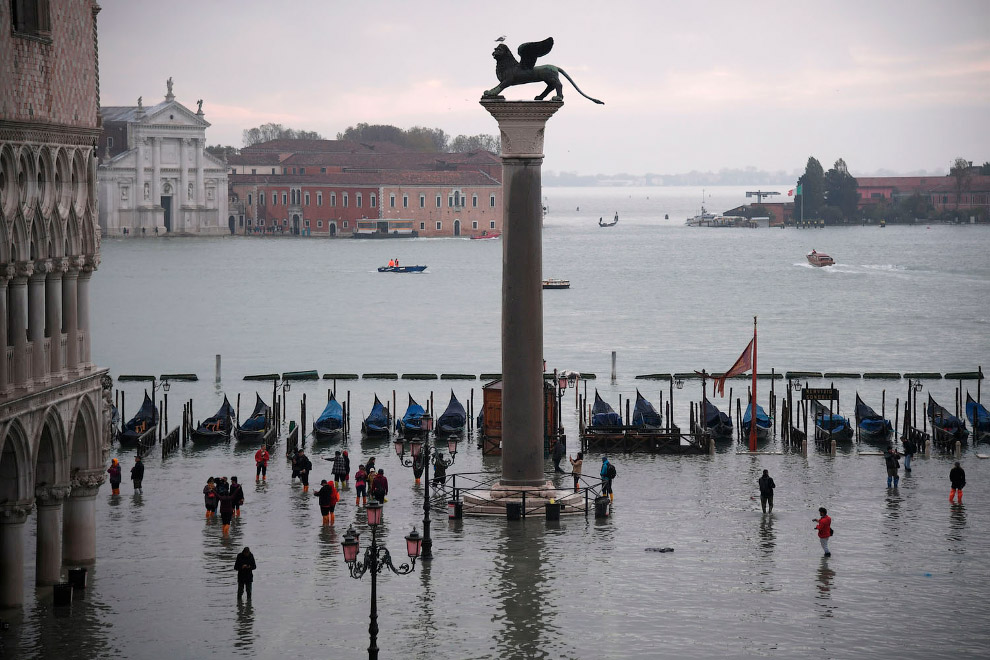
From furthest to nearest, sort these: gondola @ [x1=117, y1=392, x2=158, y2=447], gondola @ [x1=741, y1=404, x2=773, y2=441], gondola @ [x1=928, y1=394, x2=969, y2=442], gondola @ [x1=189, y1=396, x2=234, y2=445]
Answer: gondola @ [x1=741, y1=404, x2=773, y2=441] < gondola @ [x1=189, y1=396, x2=234, y2=445] < gondola @ [x1=117, y1=392, x2=158, y2=447] < gondola @ [x1=928, y1=394, x2=969, y2=442]

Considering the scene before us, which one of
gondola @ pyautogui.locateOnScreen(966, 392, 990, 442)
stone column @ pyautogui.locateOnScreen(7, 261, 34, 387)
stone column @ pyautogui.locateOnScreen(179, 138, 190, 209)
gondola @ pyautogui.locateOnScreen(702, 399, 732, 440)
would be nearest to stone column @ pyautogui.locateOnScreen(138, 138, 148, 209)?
stone column @ pyautogui.locateOnScreen(179, 138, 190, 209)

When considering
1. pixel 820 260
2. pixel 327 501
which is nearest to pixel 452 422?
pixel 327 501

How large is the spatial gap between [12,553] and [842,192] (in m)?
179

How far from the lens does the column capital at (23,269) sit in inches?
645

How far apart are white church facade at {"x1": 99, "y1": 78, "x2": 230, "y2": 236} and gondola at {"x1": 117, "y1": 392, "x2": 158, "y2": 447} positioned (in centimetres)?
10559

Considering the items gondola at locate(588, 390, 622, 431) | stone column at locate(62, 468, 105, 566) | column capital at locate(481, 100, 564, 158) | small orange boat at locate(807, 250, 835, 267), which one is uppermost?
column capital at locate(481, 100, 564, 158)

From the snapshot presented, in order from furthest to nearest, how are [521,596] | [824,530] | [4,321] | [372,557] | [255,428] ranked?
[255,428] < [824,530] < [521,596] < [4,321] < [372,557]

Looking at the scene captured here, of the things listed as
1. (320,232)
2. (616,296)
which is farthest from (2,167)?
(320,232)

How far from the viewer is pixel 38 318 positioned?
17.1m

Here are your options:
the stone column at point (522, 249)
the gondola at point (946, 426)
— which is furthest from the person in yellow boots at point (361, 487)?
the gondola at point (946, 426)

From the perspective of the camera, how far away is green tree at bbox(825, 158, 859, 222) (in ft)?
610

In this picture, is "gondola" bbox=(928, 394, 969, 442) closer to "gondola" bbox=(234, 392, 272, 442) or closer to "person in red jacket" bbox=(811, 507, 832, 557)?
"person in red jacket" bbox=(811, 507, 832, 557)

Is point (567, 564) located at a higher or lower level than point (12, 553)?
lower

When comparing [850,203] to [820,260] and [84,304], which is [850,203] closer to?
[820,260]
